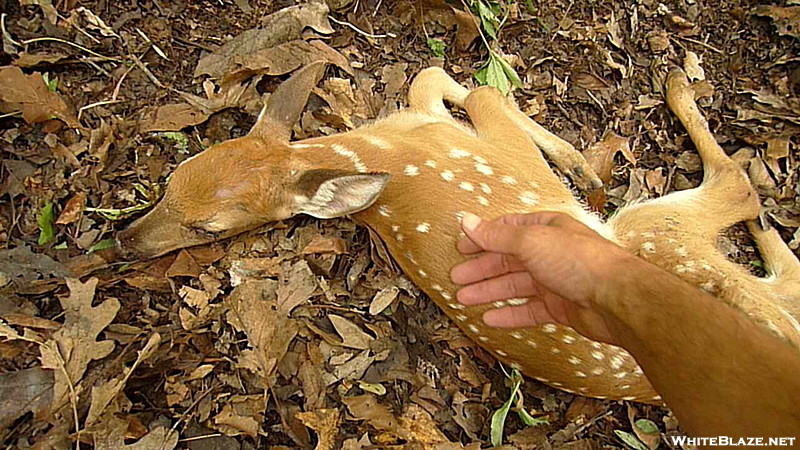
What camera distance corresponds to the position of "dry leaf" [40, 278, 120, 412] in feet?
10.3

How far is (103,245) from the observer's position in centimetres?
368

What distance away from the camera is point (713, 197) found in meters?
4.14

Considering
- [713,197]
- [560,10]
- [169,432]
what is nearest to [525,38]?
[560,10]

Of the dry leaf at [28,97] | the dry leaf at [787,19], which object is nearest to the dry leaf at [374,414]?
the dry leaf at [28,97]

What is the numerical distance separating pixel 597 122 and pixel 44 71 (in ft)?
11.0

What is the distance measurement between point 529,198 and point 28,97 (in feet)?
8.84

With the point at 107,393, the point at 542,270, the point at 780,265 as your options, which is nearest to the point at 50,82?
the point at 107,393

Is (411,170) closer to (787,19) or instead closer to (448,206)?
(448,206)

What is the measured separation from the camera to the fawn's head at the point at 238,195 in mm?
3514

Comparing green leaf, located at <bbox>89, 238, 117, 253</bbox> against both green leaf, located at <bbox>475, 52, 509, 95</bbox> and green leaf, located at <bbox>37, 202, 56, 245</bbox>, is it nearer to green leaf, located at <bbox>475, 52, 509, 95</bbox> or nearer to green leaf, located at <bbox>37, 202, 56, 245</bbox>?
green leaf, located at <bbox>37, 202, 56, 245</bbox>

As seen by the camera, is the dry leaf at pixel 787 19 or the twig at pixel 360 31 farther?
the dry leaf at pixel 787 19

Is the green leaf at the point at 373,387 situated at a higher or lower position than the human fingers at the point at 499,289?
lower

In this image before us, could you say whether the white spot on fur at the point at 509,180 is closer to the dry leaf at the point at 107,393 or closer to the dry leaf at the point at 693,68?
the dry leaf at the point at 693,68

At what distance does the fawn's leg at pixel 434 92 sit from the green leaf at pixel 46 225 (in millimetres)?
2103
